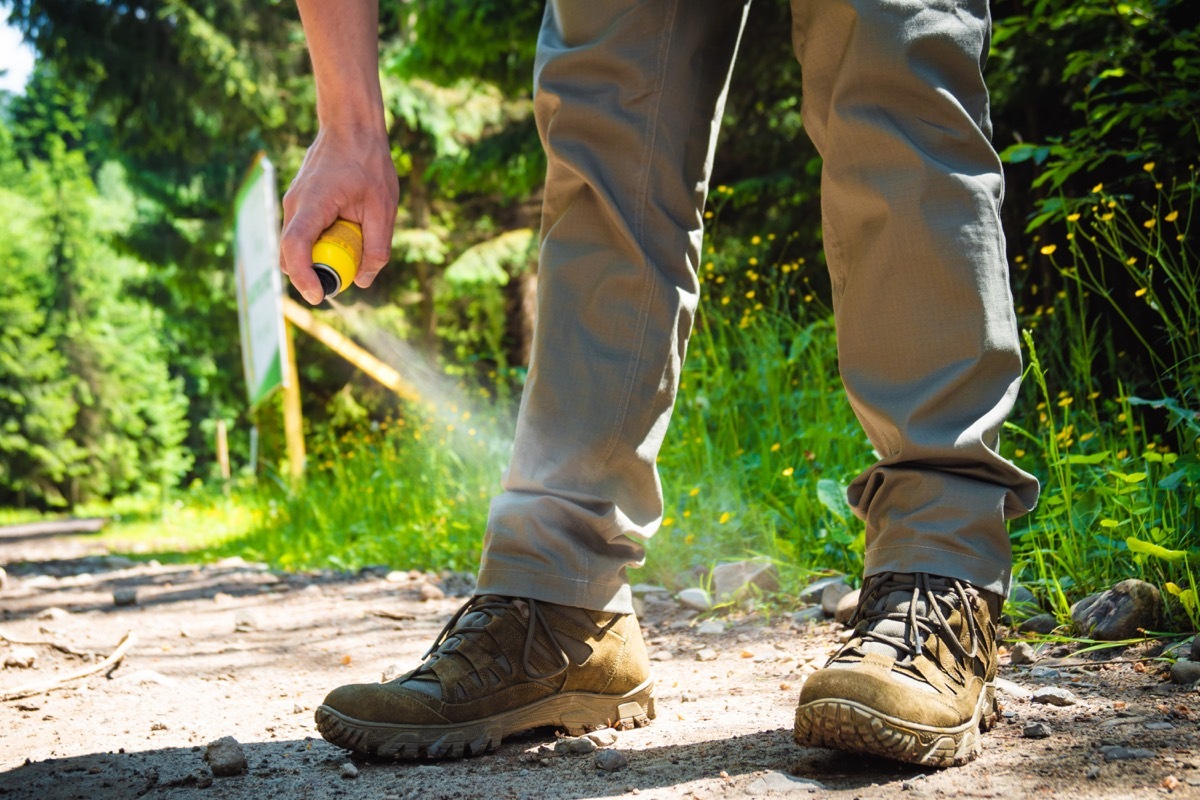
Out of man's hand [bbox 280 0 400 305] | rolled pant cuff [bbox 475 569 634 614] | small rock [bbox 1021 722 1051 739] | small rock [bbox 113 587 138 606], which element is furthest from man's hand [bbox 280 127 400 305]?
small rock [bbox 113 587 138 606]

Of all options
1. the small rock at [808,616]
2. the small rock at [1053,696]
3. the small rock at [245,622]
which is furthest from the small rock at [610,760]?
the small rock at [245,622]

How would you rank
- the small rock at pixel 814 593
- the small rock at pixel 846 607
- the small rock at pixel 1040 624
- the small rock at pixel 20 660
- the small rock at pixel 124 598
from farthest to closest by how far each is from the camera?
the small rock at pixel 124 598 → the small rock at pixel 814 593 → the small rock at pixel 20 660 → the small rock at pixel 846 607 → the small rock at pixel 1040 624

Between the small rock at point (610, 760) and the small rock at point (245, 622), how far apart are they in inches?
67.9

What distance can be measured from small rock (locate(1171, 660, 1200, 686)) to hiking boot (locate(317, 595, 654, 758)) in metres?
0.76

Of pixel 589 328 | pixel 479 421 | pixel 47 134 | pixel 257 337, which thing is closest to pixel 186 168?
pixel 257 337

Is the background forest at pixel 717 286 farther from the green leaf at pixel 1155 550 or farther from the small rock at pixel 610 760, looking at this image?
the small rock at pixel 610 760

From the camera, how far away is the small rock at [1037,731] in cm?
114

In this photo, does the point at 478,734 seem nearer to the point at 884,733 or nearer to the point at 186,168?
the point at 884,733

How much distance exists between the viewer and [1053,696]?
1.30 m

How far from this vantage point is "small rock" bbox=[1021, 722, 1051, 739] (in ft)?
3.76

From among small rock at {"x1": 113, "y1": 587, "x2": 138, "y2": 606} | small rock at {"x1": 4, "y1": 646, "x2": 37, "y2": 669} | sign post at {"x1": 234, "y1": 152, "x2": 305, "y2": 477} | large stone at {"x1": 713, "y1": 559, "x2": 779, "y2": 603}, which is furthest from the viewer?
sign post at {"x1": 234, "y1": 152, "x2": 305, "y2": 477}

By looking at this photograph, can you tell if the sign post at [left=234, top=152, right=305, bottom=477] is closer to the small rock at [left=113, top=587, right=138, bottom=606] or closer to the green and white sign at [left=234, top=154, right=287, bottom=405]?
the green and white sign at [left=234, top=154, right=287, bottom=405]

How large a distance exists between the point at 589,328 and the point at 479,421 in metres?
3.69

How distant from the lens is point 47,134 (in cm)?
3484
